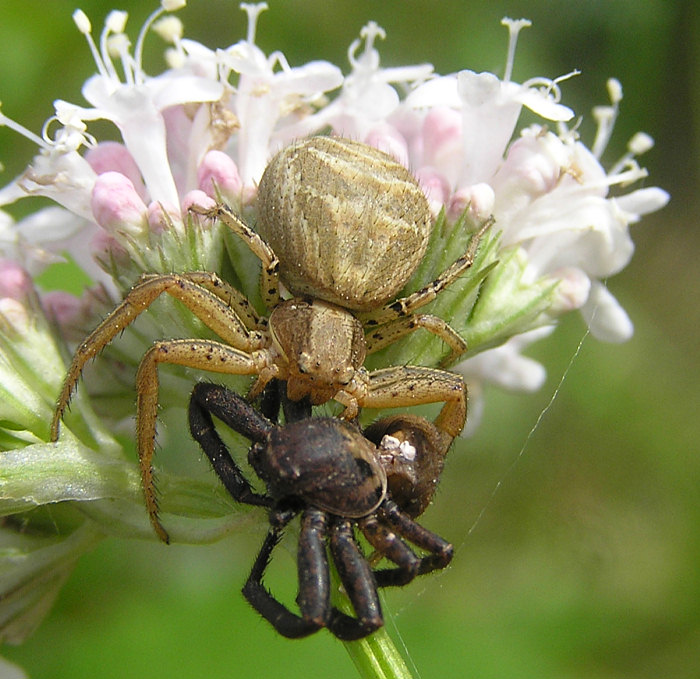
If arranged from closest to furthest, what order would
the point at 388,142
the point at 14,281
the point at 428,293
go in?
the point at 428,293, the point at 14,281, the point at 388,142

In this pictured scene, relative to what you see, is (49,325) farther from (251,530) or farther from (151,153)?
(251,530)

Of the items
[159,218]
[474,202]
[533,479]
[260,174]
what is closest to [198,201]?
[159,218]

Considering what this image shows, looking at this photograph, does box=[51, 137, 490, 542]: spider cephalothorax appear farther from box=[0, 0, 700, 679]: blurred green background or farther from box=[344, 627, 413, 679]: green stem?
box=[0, 0, 700, 679]: blurred green background

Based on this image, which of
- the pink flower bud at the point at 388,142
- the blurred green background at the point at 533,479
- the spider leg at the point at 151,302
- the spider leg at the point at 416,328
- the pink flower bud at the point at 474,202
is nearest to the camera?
the spider leg at the point at 151,302

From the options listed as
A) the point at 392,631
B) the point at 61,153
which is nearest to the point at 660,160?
the point at 392,631

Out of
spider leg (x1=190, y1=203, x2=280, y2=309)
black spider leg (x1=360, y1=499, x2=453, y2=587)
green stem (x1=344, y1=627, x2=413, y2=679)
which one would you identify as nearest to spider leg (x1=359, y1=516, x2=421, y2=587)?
black spider leg (x1=360, y1=499, x2=453, y2=587)

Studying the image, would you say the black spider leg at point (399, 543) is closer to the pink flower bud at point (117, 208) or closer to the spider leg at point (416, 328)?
the spider leg at point (416, 328)

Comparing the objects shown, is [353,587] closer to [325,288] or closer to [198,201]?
[325,288]

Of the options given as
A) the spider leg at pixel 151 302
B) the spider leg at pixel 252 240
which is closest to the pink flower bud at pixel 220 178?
the spider leg at pixel 252 240
